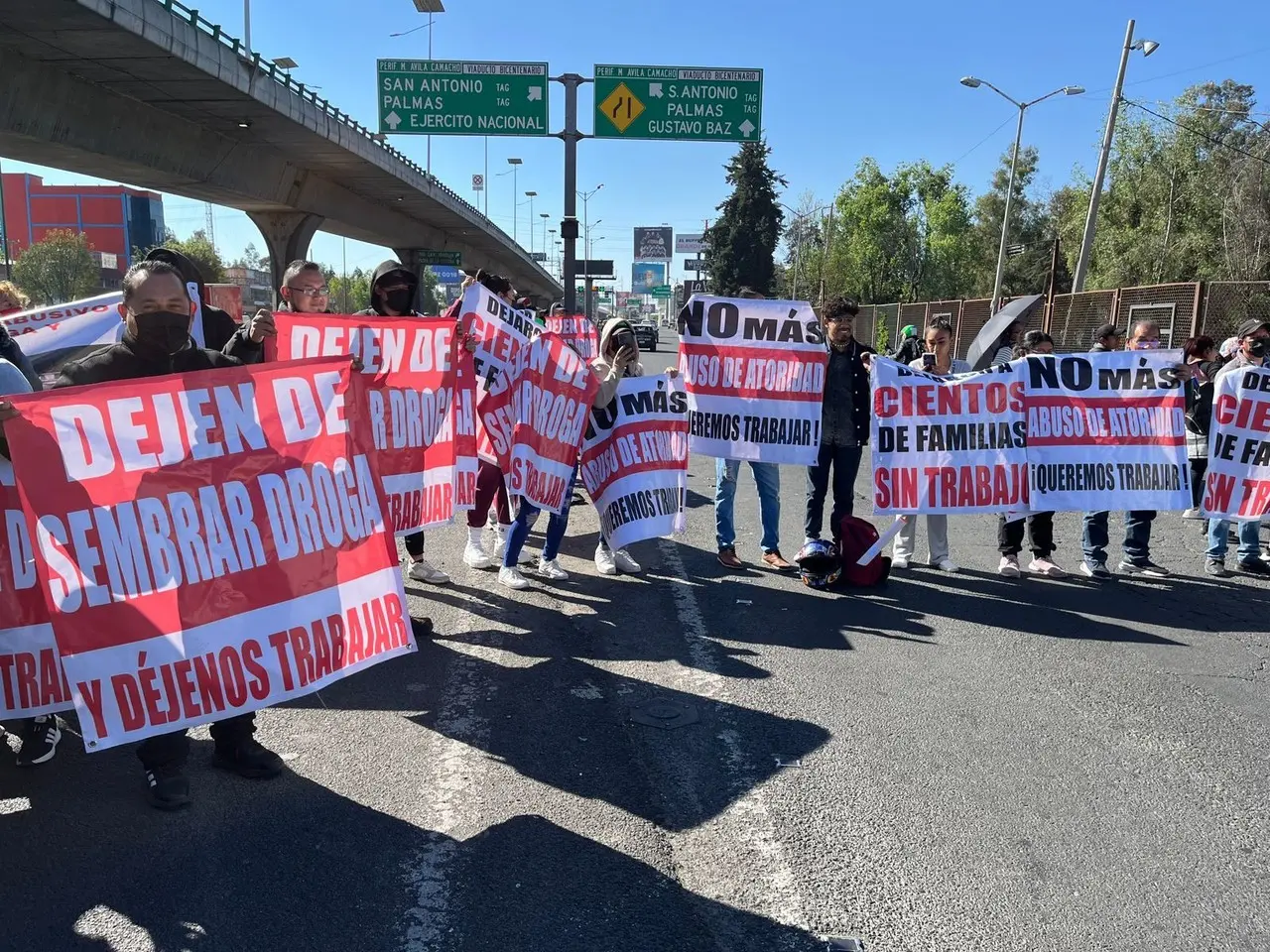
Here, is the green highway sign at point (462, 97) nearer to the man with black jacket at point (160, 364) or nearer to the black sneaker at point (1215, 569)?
the black sneaker at point (1215, 569)

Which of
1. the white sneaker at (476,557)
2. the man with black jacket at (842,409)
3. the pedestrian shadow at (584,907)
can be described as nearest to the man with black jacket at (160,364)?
the pedestrian shadow at (584,907)

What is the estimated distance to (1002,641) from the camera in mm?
5910

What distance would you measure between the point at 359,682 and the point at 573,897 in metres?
2.38

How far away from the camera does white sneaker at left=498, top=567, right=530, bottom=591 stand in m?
6.89

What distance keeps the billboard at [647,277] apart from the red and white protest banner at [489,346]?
118432 mm

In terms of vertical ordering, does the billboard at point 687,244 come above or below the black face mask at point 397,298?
above

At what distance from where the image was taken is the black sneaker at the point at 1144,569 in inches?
302

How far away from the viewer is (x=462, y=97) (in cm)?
1842

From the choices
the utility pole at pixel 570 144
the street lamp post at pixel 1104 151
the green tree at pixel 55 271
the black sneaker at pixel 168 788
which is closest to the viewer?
the black sneaker at pixel 168 788

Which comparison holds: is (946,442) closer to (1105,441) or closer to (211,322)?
(1105,441)

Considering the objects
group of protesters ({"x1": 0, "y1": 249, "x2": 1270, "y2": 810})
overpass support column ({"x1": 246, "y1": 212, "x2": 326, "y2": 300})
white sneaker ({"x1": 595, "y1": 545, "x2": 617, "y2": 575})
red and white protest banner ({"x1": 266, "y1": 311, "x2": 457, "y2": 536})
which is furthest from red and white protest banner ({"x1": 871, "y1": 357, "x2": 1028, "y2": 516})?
overpass support column ({"x1": 246, "y1": 212, "x2": 326, "y2": 300})

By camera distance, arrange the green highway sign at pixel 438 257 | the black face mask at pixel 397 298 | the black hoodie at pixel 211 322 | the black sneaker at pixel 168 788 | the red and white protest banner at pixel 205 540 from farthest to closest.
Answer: the green highway sign at pixel 438 257
the black face mask at pixel 397 298
the black hoodie at pixel 211 322
the black sneaker at pixel 168 788
the red and white protest banner at pixel 205 540

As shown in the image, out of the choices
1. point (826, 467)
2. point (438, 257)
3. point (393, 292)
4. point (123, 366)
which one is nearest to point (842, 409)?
point (826, 467)

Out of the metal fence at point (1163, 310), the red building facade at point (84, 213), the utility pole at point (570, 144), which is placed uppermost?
the red building facade at point (84, 213)
